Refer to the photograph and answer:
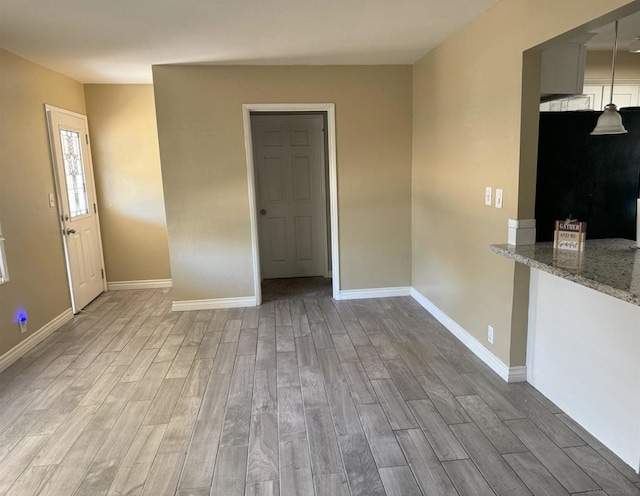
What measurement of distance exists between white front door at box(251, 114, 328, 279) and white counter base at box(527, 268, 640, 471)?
11.2ft

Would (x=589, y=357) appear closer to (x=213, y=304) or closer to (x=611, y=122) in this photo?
(x=611, y=122)

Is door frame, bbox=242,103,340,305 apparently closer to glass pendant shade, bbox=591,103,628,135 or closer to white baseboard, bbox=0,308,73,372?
white baseboard, bbox=0,308,73,372

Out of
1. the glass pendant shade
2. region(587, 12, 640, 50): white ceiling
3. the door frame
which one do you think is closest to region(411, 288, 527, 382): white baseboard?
the door frame

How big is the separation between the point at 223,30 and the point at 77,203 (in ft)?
8.84

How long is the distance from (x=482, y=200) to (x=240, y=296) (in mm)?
2668

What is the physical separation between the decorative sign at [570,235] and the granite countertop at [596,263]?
0.05 metres

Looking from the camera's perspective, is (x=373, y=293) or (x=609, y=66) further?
(x=373, y=293)

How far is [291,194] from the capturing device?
562 centimetres

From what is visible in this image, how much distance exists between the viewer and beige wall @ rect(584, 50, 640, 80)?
3.91 metres

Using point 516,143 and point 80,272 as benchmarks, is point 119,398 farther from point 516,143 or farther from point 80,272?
point 516,143

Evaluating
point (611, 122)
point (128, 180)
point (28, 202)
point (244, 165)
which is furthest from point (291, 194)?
point (611, 122)

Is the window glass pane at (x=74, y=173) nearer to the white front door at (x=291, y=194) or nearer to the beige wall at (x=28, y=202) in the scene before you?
the beige wall at (x=28, y=202)

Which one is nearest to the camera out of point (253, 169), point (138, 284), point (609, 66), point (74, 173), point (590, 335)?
point (590, 335)

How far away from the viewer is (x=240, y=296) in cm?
455
